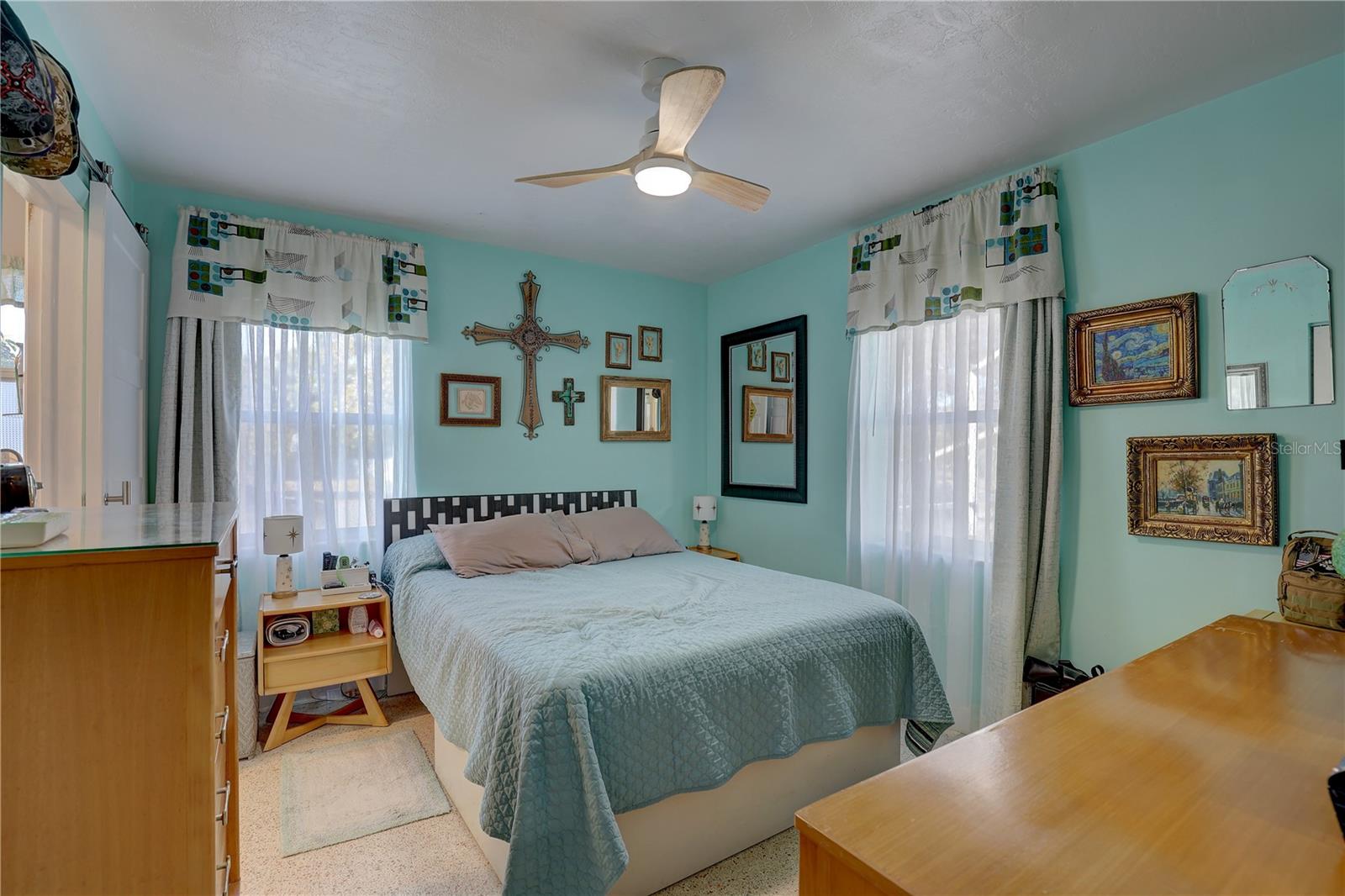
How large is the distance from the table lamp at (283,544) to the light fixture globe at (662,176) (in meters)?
2.31

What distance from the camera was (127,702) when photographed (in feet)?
3.32

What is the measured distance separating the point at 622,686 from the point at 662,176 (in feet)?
5.75

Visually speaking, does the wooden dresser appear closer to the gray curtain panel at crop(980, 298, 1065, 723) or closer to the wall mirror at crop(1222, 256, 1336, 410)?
the gray curtain panel at crop(980, 298, 1065, 723)

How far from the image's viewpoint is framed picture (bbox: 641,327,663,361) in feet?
15.2

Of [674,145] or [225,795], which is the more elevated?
[674,145]

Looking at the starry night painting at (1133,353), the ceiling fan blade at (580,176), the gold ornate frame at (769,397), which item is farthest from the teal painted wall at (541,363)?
the starry night painting at (1133,353)

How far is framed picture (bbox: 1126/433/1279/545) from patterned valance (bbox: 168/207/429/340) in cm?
360

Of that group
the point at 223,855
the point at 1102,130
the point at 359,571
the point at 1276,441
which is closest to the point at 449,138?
the point at 359,571

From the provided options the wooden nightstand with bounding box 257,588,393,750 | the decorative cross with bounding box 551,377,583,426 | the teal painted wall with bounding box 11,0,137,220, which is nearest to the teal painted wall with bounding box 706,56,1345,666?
the decorative cross with bounding box 551,377,583,426

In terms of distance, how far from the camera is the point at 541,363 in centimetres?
421

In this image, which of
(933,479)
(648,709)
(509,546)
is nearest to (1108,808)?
(648,709)

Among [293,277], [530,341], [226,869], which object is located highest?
[293,277]

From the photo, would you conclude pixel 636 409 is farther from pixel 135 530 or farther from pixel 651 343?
pixel 135 530

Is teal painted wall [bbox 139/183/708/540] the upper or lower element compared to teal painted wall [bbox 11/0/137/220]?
lower
